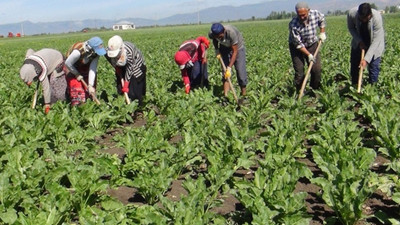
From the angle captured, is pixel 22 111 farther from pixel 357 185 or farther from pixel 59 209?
pixel 357 185

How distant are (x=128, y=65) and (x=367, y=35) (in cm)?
399

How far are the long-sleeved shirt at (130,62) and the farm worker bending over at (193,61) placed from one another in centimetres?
68

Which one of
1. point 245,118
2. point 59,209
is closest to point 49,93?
point 245,118

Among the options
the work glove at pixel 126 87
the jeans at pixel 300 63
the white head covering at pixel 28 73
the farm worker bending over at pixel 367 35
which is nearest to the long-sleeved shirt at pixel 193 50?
the work glove at pixel 126 87

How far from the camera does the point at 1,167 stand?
5102 mm

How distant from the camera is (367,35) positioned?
7512 millimetres

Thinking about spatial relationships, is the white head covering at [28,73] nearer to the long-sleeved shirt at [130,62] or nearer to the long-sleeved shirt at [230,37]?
the long-sleeved shirt at [130,62]

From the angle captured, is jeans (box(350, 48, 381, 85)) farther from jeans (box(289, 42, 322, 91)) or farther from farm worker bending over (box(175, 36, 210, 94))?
farm worker bending over (box(175, 36, 210, 94))

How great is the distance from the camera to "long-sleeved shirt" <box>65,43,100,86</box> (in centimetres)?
696

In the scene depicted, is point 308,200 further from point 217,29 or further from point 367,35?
point 367,35

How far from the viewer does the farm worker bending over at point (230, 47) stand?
25.0ft

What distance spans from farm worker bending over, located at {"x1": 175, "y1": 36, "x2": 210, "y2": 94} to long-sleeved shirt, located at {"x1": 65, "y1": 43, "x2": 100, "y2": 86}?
1.41 metres

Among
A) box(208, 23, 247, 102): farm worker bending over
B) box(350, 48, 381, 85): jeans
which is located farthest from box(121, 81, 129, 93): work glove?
box(350, 48, 381, 85): jeans

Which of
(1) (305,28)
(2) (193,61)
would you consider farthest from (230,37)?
(1) (305,28)
